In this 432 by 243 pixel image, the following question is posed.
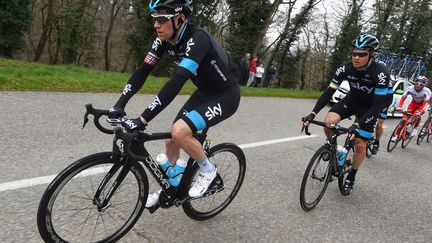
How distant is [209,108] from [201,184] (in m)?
0.74

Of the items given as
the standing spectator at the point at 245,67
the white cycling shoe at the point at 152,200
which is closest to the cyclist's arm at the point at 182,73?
the white cycling shoe at the point at 152,200

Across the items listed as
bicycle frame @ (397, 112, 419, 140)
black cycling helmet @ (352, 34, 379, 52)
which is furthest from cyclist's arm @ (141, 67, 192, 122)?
bicycle frame @ (397, 112, 419, 140)

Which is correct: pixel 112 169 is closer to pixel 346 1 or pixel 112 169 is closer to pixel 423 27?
pixel 346 1

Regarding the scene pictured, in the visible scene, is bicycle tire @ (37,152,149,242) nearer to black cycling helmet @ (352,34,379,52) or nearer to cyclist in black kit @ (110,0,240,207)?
cyclist in black kit @ (110,0,240,207)

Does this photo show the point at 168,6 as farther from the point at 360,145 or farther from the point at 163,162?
the point at 360,145

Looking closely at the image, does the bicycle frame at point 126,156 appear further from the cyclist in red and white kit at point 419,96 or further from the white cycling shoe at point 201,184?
the cyclist in red and white kit at point 419,96

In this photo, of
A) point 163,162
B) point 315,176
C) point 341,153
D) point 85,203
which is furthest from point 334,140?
Answer: point 85,203

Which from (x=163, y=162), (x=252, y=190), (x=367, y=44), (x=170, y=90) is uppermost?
(x=367, y=44)

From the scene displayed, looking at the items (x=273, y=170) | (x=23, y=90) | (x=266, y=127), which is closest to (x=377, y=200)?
(x=273, y=170)

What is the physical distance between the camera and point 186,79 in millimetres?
3008

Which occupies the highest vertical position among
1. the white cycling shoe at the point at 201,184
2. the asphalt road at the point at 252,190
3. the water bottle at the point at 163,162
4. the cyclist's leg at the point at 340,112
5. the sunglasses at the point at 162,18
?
the sunglasses at the point at 162,18

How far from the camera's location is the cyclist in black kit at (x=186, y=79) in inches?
116

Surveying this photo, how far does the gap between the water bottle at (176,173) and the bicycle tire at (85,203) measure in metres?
0.28

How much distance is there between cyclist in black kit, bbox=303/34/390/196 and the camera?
189 inches
